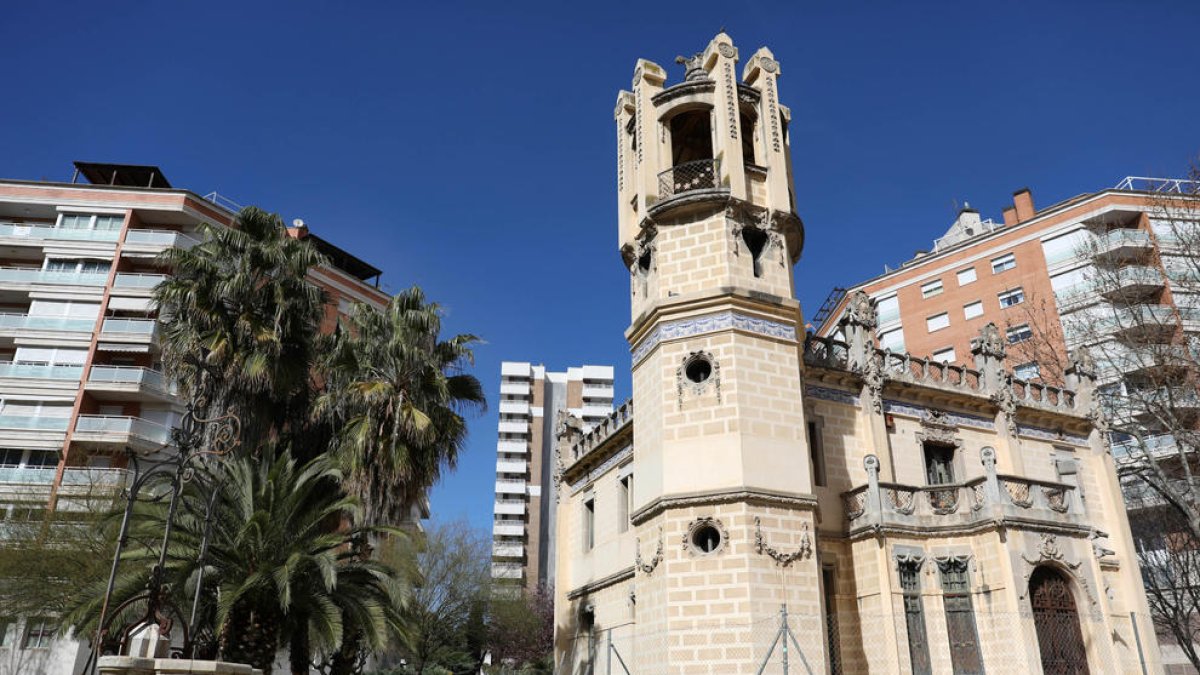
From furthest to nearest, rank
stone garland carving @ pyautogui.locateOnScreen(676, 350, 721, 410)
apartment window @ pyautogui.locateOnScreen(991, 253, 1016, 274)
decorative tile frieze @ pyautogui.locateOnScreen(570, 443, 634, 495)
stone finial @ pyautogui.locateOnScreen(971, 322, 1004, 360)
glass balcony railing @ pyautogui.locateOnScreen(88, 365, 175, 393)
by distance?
apartment window @ pyautogui.locateOnScreen(991, 253, 1016, 274) < glass balcony railing @ pyautogui.locateOnScreen(88, 365, 175, 393) < decorative tile frieze @ pyautogui.locateOnScreen(570, 443, 634, 495) < stone finial @ pyautogui.locateOnScreen(971, 322, 1004, 360) < stone garland carving @ pyautogui.locateOnScreen(676, 350, 721, 410)

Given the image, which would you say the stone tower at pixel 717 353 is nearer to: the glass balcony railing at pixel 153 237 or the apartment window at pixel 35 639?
the apartment window at pixel 35 639

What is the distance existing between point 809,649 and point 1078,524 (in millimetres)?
8466

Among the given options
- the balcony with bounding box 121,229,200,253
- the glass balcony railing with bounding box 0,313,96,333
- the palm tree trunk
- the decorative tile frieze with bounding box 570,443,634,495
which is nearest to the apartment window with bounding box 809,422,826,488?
the decorative tile frieze with bounding box 570,443,634,495

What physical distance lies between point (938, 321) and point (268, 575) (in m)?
38.8

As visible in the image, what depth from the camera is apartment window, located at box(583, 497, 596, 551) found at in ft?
85.1

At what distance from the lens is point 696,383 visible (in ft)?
53.0

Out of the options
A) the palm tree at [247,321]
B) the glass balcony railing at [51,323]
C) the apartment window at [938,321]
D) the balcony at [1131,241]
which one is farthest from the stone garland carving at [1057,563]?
the glass balcony railing at [51,323]

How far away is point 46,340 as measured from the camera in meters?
36.2

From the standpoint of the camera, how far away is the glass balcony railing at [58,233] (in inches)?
1521

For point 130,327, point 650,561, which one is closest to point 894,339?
point 650,561

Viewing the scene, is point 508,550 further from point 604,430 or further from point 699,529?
point 699,529

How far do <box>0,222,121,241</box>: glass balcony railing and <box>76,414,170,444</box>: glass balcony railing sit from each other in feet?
31.9

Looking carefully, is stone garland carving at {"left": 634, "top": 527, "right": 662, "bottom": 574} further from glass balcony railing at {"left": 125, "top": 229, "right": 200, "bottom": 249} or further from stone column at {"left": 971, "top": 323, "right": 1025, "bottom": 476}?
glass balcony railing at {"left": 125, "top": 229, "right": 200, "bottom": 249}

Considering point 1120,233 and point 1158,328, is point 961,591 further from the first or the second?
point 1120,233
